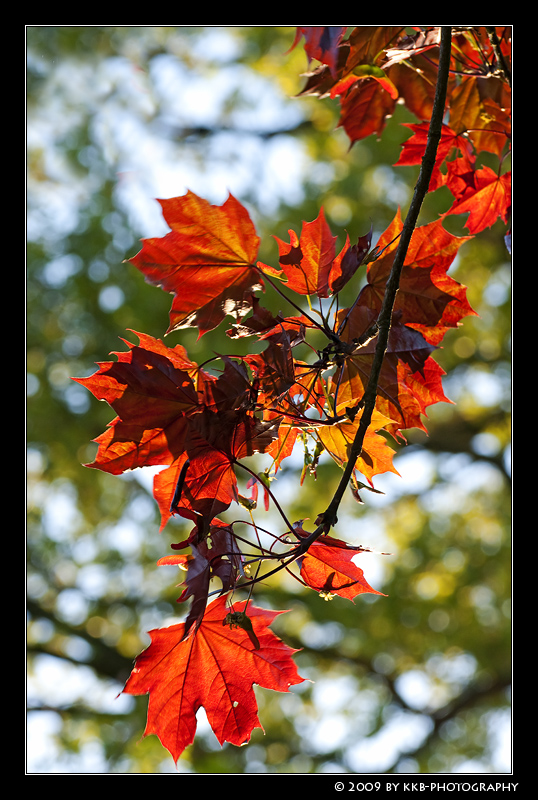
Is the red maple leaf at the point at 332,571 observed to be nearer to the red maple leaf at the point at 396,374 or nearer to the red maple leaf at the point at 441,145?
the red maple leaf at the point at 396,374

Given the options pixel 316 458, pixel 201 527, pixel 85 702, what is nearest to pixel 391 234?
pixel 316 458

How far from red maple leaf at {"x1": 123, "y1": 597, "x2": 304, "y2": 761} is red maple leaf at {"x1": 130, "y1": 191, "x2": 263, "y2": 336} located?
319 millimetres

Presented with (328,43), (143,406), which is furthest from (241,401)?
(328,43)

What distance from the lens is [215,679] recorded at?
25.8 inches

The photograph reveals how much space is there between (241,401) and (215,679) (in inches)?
12.0

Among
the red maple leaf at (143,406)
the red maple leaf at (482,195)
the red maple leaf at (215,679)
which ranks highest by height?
the red maple leaf at (482,195)

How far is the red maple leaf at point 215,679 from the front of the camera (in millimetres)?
642

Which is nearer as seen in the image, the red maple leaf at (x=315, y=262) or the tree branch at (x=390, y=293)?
the tree branch at (x=390, y=293)

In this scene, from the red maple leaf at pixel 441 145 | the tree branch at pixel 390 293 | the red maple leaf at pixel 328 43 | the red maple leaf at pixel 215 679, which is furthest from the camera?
the red maple leaf at pixel 441 145

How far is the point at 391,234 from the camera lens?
71 centimetres

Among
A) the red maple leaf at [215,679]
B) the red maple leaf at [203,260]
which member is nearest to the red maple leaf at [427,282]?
the red maple leaf at [203,260]

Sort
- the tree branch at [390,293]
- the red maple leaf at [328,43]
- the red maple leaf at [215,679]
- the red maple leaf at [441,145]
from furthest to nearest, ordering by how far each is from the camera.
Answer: the red maple leaf at [441,145], the red maple leaf at [328,43], the red maple leaf at [215,679], the tree branch at [390,293]

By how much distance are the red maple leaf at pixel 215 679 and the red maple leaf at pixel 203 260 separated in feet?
1.05

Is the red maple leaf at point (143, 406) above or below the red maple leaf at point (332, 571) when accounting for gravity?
above
